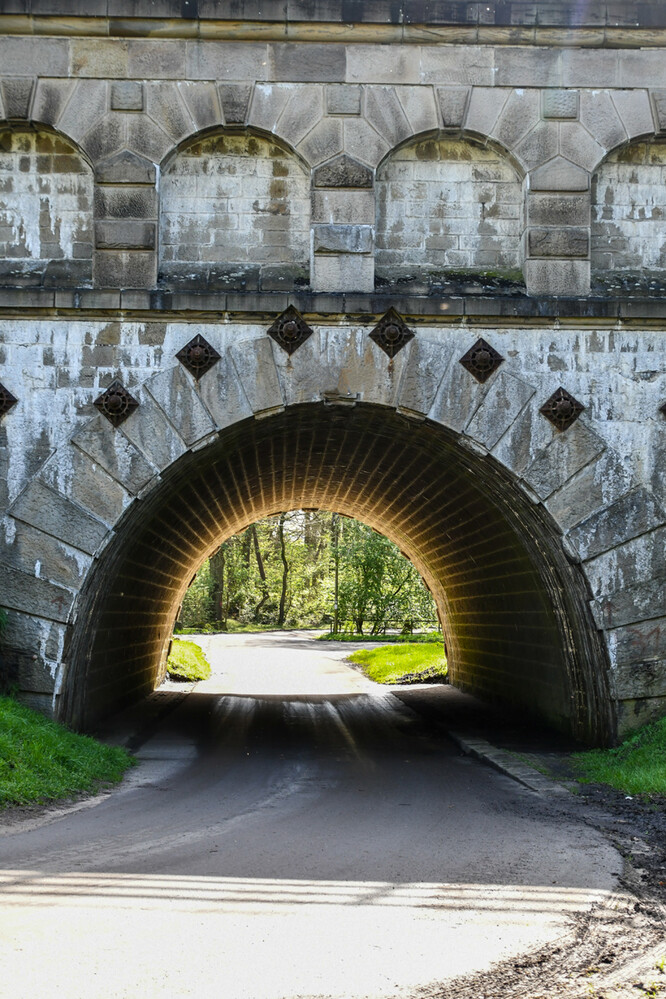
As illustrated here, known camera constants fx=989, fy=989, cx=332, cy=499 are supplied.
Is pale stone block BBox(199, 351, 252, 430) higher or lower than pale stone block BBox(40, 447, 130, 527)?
higher

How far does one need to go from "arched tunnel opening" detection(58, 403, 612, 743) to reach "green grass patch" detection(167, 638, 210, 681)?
176cm

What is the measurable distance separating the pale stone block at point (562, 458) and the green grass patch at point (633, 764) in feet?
8.37

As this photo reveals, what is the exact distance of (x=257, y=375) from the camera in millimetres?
9961

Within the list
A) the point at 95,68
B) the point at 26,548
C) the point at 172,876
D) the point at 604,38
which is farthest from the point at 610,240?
the point at 172,876

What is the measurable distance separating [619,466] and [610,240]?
8.22 feet

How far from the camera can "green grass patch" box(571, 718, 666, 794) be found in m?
8.53

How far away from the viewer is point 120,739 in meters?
11.8

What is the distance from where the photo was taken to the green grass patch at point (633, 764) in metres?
8.53

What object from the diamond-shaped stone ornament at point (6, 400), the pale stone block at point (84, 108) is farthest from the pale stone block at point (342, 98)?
the diamond-shaped stone ornament at point (6, 400)

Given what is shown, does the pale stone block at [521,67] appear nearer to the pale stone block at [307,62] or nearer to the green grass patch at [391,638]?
the pale stone block at [307,62]

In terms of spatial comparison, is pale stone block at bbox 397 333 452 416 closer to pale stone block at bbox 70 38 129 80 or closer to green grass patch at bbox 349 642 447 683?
pale stone block at bbox 70 38 129 80

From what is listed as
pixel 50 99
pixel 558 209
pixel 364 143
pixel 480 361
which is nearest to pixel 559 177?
pixel 558 209

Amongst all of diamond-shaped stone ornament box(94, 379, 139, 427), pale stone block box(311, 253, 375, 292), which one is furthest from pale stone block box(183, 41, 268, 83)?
diamond-shaped stone ornament box(94, 379, 139, 427)

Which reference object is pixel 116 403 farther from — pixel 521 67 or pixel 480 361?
pixel 521 67
